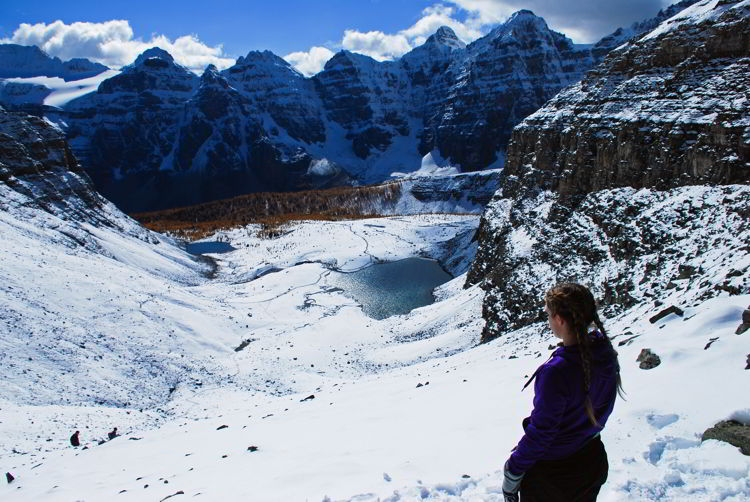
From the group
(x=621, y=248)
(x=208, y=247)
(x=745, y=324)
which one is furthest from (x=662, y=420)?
(x=208, y=247)

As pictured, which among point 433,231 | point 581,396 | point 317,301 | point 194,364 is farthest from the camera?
point 433,231

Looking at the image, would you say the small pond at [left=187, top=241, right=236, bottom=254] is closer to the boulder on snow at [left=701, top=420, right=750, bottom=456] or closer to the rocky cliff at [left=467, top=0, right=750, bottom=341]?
the rocky cliff at [left=467, top=0, right=750, bottom=341]

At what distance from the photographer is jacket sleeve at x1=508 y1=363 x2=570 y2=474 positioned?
464cm

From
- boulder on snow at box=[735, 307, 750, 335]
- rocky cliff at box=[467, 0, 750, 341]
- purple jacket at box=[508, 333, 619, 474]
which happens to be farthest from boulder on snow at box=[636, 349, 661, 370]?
purple jacket at box=[508, 333, 619, 474]

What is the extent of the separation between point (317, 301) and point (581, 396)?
54092mm

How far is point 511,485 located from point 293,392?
28.4m

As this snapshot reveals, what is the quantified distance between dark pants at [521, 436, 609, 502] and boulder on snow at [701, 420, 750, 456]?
3354mm

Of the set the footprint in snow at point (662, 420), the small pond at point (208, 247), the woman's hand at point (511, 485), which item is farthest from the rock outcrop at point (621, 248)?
the small pond at point (208, 247)

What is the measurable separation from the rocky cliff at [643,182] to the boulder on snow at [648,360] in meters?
5.29

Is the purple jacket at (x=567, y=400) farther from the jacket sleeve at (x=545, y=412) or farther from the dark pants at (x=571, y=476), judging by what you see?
the dark pants at (x=571, y=476)

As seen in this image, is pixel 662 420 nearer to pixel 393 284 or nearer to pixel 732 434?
pixel 732 434

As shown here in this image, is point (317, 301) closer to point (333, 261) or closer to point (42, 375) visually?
point (333, 261)

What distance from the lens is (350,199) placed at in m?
174

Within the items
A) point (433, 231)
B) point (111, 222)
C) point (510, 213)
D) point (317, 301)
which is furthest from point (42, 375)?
point (433, 231)
